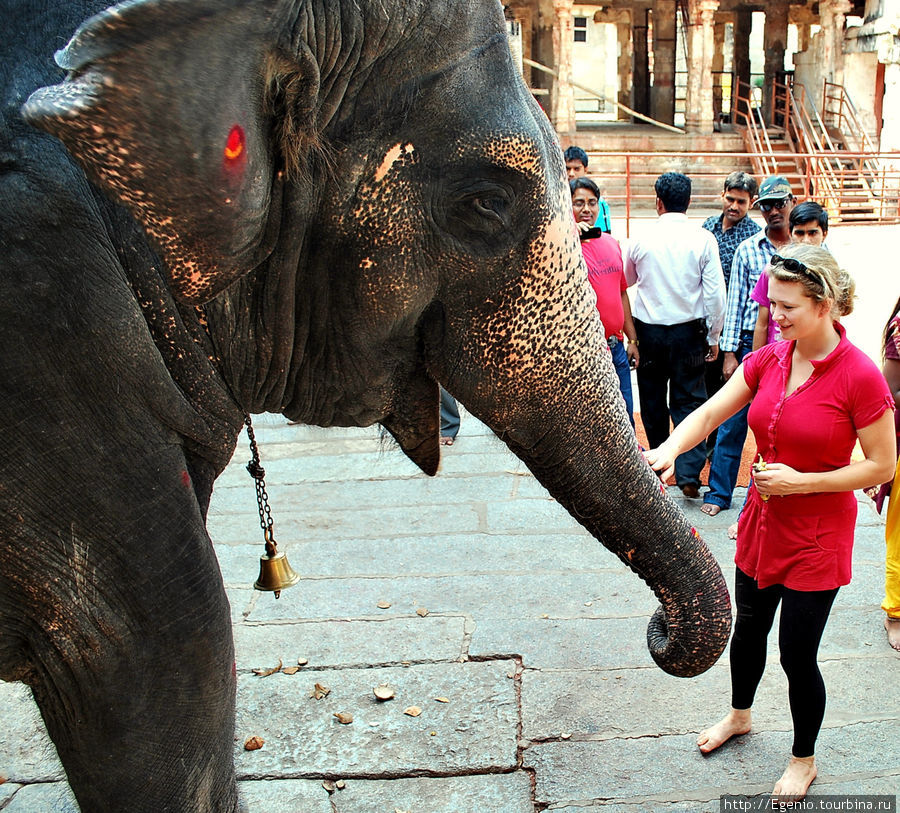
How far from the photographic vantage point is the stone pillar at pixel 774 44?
2552cm

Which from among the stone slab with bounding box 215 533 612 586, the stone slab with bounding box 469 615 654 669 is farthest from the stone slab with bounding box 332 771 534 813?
the stone slab with bounding box 215 533 612 586

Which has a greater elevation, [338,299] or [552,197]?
[552,197]

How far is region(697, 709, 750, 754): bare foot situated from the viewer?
3.13 m

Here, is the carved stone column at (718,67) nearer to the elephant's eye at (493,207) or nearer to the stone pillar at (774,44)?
the stone pillar at (774,44)

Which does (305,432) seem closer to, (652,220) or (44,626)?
(44,626)

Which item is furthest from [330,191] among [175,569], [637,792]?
[637,792]

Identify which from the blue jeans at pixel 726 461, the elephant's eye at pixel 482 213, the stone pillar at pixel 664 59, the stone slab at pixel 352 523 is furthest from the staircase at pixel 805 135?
the elephant's eye at pixel 482 213

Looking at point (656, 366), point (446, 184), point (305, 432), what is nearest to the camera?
point (446, 184)

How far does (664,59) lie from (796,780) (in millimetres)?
26332

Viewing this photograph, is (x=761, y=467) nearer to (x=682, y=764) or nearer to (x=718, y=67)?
(x=682, y=764)

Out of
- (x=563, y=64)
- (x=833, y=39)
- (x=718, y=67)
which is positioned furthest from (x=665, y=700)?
(x=718, y=67)

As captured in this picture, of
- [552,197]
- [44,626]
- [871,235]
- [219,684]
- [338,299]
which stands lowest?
[871,235]

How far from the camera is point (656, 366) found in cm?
571

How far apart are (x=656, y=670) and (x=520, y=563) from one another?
42.6 inches
